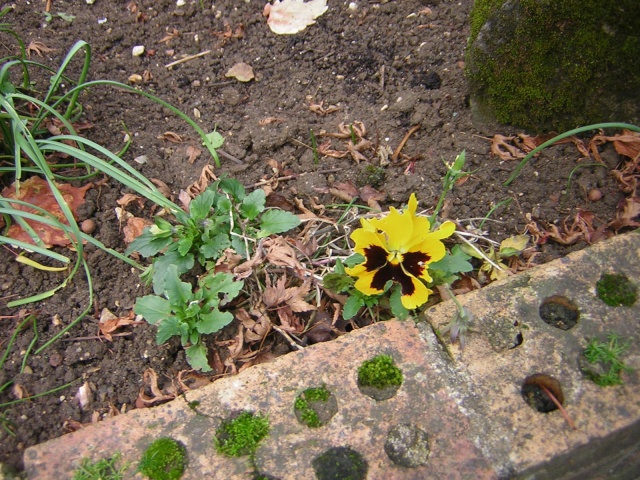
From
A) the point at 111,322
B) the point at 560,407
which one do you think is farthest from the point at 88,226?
the point at 560,407

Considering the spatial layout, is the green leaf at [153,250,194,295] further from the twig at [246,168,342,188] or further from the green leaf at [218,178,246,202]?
the twig at [246,168,342,188]

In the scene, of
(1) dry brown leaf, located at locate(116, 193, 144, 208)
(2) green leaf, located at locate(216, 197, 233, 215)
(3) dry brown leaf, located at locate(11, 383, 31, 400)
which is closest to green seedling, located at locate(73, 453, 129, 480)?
(3) dry brown leaf, located at locate(11, 383, 31, 400)

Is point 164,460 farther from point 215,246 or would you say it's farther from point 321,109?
point 321,109

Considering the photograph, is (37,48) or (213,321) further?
(37,48)

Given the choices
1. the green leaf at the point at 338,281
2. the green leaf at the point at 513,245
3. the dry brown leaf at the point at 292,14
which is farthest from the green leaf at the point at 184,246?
the dry brown leaf at the point at 292,14

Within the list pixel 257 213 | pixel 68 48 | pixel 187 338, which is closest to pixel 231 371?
pixel 187 338

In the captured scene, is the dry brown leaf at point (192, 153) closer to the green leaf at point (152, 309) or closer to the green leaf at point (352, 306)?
the green leaf at point (152, 309)
